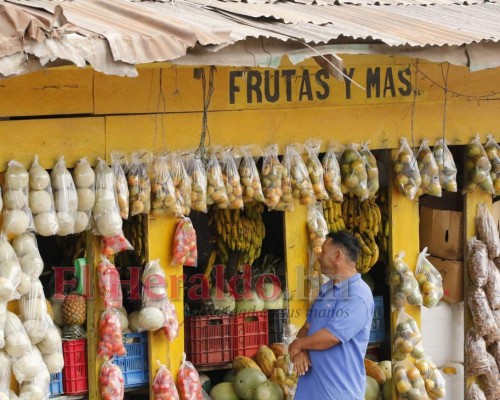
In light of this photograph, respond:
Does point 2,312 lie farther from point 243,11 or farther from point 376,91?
point 376,91

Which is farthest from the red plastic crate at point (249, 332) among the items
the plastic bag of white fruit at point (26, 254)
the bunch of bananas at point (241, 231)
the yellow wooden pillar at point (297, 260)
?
the plastic bag of white fruit at point (26, 254)

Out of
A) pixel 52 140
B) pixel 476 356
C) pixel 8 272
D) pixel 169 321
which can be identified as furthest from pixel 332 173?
pixel 8 272

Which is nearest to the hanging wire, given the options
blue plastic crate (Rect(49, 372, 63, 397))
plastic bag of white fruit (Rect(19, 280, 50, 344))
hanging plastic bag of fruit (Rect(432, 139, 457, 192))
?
plastic bag of white fruit (Rect(19, 280, 50, 344))

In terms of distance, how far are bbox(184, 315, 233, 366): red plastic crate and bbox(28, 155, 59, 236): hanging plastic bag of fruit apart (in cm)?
164

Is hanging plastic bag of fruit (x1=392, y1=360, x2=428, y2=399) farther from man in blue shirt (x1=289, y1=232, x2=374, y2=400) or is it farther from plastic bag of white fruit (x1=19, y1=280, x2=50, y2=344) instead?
plastic bag of white fruit (x1=19, y1=280, x2=50, y2=344)

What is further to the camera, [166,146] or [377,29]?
[166,146]

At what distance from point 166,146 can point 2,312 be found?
1.55 meters

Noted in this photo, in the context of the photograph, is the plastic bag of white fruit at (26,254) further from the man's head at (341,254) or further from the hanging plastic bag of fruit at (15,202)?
the man's head at (341,254)

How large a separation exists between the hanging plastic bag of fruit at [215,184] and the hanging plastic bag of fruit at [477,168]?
1992 mm

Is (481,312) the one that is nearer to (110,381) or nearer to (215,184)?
(215,184)

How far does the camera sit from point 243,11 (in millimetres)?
6867

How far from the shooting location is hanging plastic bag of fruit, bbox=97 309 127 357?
24.3ft

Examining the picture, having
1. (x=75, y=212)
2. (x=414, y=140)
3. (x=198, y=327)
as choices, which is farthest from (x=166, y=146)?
(x=414, y=140)

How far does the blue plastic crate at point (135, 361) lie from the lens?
7.74 m
